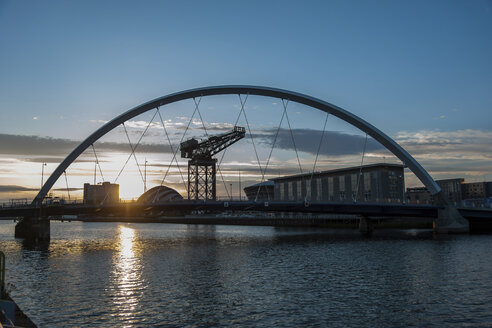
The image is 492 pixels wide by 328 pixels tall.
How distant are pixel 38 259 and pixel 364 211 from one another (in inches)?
2011

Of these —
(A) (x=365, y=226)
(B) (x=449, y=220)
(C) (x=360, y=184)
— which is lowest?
(A) (x=365, y=226)

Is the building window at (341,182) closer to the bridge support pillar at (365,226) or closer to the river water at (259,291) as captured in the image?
the bridge support pillar at (365,226)

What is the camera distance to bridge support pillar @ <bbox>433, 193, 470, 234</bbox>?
244ft

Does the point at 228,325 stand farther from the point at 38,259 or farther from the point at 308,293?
the point at 38,259

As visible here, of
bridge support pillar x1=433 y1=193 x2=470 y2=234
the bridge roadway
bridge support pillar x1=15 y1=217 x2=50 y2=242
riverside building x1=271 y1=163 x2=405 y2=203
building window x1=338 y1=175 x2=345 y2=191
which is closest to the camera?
the bridge roadway

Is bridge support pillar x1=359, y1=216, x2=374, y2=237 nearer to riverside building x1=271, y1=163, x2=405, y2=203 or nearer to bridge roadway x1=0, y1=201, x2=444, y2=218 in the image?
bridge roadway x1=0, y1=201, x2=444, y2=218

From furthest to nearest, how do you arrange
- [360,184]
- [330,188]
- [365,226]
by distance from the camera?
[330,188] < [360,184] < [365,226]

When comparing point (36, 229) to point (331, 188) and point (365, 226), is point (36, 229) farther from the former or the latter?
point (331, 188)

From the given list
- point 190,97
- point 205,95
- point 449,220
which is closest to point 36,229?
point 190,97

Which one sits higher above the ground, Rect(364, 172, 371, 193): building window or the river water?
Rect(364, 172, 371, 193): building window

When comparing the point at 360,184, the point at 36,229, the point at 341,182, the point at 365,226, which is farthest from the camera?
the point at 341,182

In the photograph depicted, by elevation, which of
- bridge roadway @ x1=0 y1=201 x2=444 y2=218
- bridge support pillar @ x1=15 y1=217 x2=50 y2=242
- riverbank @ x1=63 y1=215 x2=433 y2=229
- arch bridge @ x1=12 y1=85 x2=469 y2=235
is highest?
arch bridge @ x1=12 y1=85 x2=469 y2=235

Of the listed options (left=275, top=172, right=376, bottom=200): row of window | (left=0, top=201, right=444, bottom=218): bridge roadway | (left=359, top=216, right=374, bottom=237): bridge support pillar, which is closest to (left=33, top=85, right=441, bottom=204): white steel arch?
(left=0, top=201, right=444, bottom=218): bridge roadway

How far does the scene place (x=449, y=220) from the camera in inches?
2948
